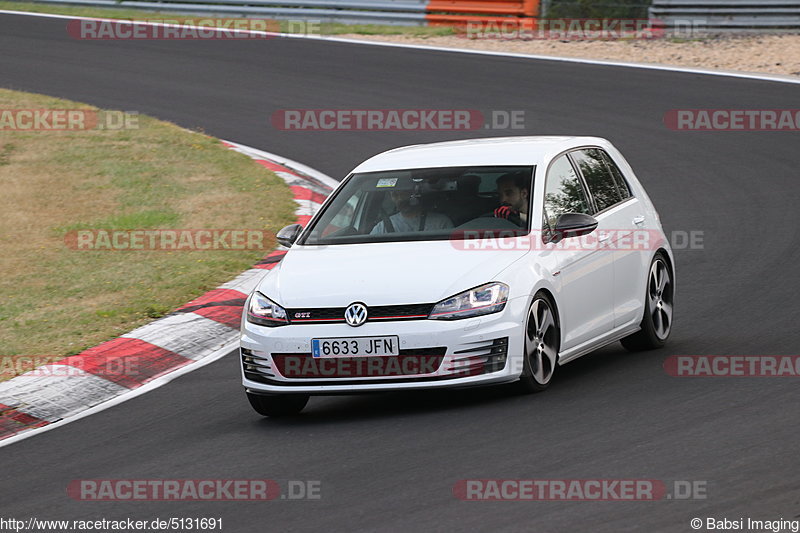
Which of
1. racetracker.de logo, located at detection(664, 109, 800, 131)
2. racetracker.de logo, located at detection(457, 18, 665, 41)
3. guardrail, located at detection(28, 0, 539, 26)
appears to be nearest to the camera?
racetracker.de logo, located at detection(664, 109, 800, 131)

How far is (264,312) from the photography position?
7840mm

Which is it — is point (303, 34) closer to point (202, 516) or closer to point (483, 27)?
point (483, 27)

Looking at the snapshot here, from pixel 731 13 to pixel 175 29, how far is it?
1116 cm

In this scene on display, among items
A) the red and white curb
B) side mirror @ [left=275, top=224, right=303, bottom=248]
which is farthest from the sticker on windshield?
the red and white curb

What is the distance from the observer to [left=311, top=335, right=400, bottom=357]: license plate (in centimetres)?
743

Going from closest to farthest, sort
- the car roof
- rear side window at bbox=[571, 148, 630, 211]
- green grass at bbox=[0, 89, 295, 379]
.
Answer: the car roof, rear side window at bbox=[571, 148, 630, 211], green grass at bbox=[0, 89, 295, 379]

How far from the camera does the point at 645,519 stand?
551 centimetres

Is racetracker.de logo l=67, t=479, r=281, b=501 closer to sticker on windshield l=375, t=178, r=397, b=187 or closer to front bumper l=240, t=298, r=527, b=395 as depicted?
front bumper l=240, t=298, r=527, b=395

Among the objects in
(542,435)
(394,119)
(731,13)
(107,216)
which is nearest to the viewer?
(542,435)

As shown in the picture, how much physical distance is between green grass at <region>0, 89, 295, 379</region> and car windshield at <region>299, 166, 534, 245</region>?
92.3 inches

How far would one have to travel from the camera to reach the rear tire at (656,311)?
30.6 ft

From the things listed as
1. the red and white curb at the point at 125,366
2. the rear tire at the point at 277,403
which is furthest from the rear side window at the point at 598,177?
the red and white curb at the point at 125,366

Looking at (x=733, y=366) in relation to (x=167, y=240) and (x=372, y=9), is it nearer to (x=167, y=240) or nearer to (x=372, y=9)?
(x=167, y=240)

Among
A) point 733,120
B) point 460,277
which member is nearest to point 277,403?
point 460,277
